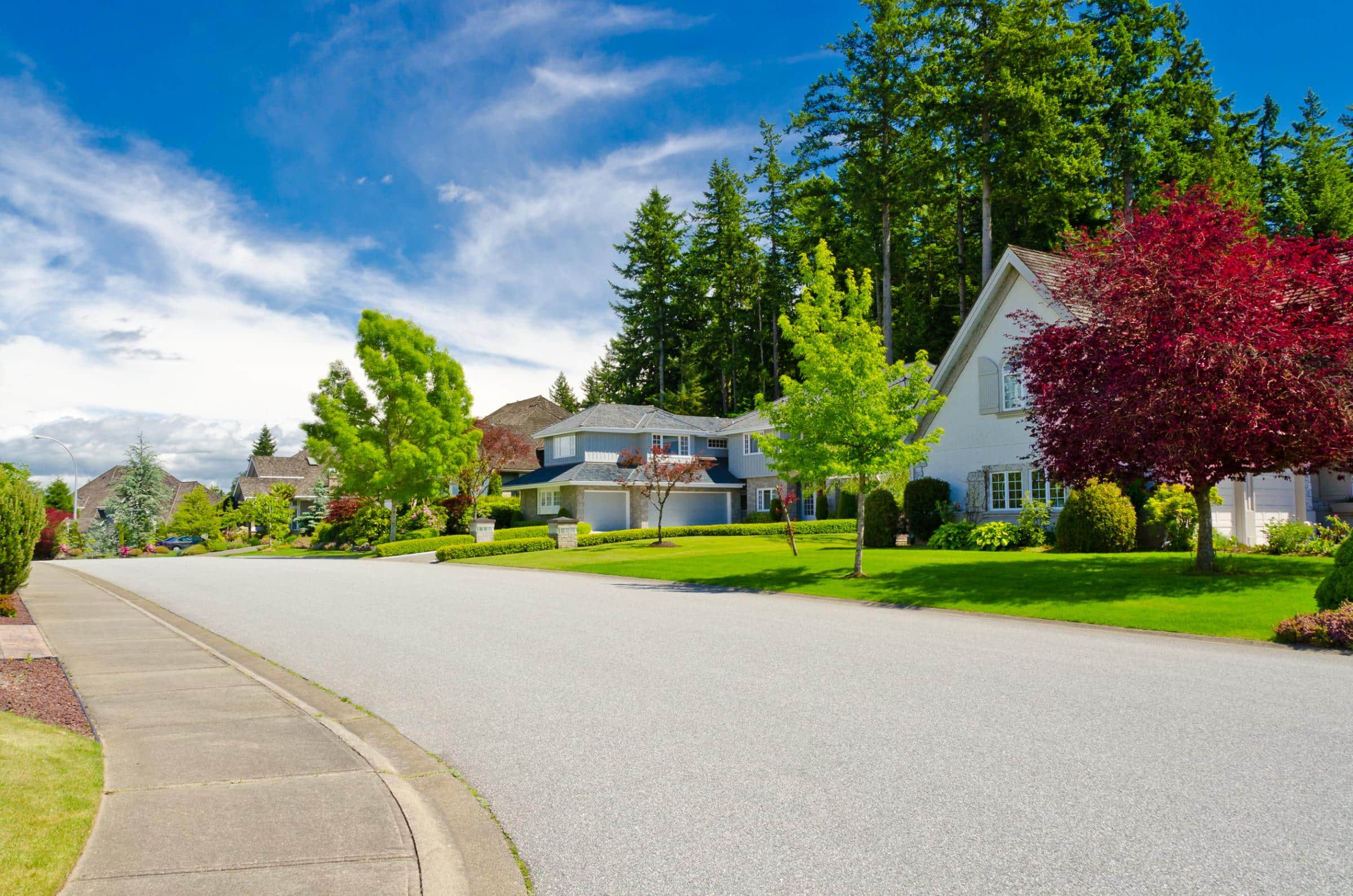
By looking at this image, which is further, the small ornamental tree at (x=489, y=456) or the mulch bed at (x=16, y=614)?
the small ornamental tree at (x=489, y=456)

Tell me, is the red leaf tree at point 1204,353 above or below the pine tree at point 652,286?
below

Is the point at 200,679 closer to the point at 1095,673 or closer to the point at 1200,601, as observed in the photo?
the point at 1095,673

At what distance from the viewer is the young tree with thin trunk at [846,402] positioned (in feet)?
64.7

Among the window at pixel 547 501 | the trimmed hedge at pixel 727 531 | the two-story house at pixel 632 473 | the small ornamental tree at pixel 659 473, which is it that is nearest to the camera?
the trimmed hedge at pixel 727 531

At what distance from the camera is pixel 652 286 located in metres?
67.2

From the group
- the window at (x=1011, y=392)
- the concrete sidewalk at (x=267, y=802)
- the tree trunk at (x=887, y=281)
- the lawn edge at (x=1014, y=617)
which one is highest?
the tree trunk at (x=887, y=281)

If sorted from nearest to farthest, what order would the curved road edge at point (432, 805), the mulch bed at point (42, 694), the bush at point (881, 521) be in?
1. the curved road edge at point (432, 805)
2. the mulch bed at point (42, 694)
3. the bush at point (881, 521)

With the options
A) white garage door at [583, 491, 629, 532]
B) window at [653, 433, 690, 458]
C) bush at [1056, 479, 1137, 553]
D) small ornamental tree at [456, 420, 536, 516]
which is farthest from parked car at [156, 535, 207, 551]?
bush at [1056, 479, 1137, 553]

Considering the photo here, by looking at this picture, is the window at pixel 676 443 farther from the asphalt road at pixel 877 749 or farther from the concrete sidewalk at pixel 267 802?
the concrete sidewalk at pixel 267 802

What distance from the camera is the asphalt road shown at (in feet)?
14.5

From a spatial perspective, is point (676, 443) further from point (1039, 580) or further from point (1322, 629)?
Answer: point (1322, 629)

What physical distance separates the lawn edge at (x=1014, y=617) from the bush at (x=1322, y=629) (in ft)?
0.28

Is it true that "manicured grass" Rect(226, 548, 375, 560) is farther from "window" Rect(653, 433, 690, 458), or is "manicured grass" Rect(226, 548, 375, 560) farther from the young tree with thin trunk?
the young tree with thin trunk

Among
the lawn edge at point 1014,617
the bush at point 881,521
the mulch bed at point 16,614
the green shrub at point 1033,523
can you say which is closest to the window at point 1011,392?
the green shrub at point 1033,523
